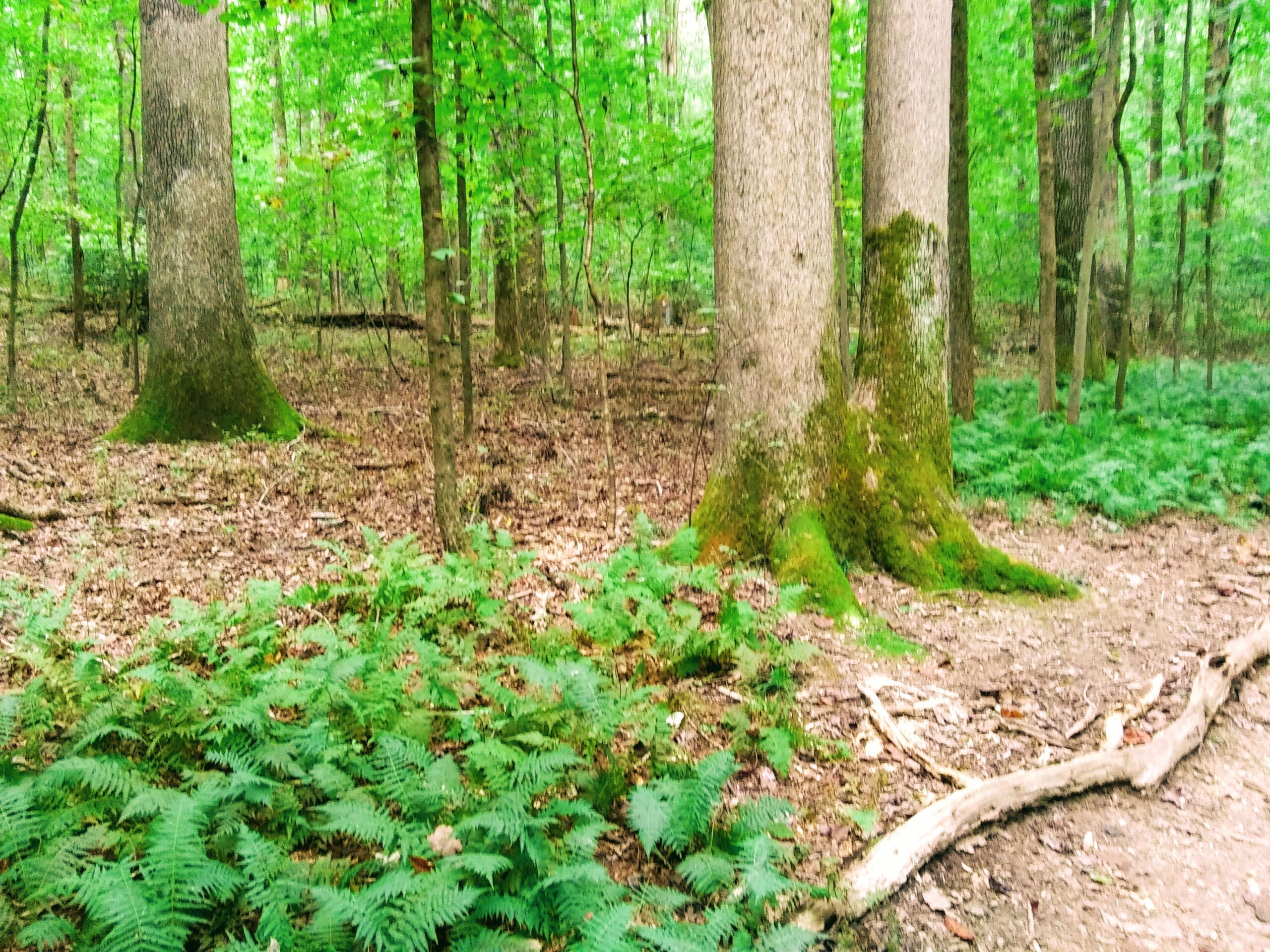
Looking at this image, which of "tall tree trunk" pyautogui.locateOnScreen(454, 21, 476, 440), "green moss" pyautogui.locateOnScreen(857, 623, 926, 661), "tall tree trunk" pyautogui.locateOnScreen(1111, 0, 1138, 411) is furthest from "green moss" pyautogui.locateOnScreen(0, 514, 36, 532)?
"tall tree trunk" pyautogui.locateOnScreen(1111, 0, 1138, 411)

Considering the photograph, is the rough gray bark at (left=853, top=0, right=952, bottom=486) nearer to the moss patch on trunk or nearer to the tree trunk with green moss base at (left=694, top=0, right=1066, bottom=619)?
the tree trunk with green moss base at (left=694, top=0, right=1066, bottom=619)

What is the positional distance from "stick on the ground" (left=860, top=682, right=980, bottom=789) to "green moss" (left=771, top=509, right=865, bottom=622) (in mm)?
790

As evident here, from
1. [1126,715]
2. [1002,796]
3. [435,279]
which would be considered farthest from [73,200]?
[1126,715]

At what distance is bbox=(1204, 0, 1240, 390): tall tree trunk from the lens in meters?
11.0

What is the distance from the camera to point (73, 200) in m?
12.8

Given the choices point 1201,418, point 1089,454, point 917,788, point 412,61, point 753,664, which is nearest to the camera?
point 917,788

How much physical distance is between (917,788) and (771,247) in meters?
3.44

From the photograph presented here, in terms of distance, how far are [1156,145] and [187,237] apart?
25766 mm

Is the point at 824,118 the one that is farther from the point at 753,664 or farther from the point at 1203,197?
the point at 1203,197

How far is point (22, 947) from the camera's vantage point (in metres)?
2.20

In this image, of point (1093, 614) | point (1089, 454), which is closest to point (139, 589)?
point (1093, 614)

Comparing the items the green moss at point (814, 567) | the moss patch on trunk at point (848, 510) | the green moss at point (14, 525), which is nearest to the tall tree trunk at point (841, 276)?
the moss patch on trunk at point (848, 510)

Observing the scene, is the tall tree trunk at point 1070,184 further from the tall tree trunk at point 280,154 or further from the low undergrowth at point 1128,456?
the tall tree trunk at point 280,154

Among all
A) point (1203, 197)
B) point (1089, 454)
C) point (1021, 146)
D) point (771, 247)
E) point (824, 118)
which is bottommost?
point (1089, 454)
